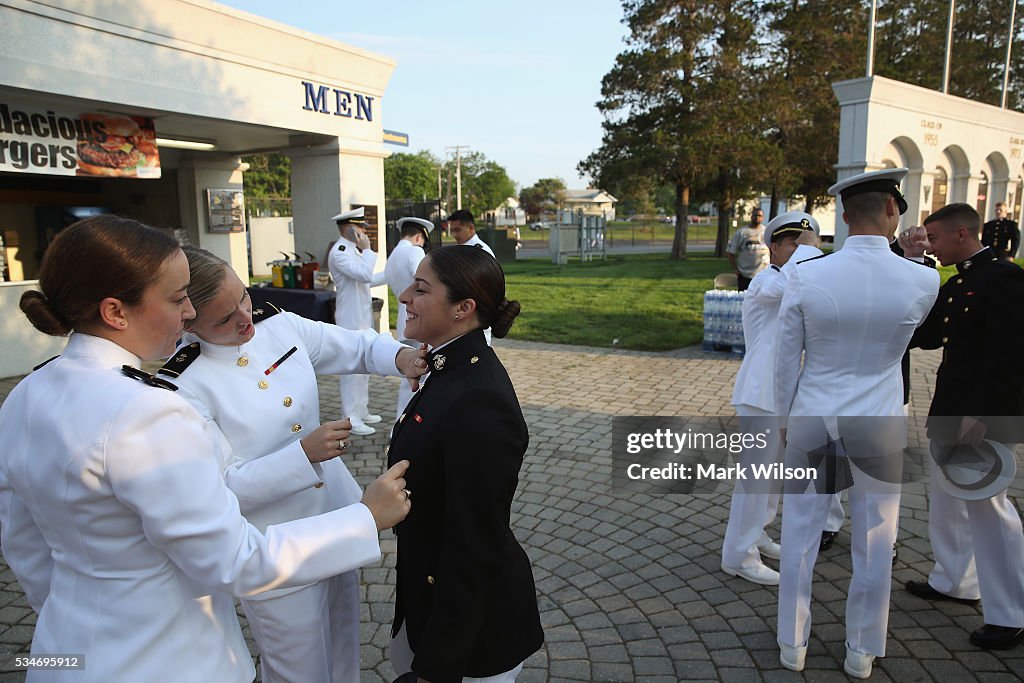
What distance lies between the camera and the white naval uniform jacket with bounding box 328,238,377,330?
759 cm

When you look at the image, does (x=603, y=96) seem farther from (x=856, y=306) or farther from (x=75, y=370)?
(x=75, y=370)

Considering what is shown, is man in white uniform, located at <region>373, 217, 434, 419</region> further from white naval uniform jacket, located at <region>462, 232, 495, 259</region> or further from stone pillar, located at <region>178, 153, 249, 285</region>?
stone pillar, located at <region>178, 153, 249, 285</region>

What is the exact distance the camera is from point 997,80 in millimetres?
30578

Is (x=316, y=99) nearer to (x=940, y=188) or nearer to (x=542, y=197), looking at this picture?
(x=940, y=188)

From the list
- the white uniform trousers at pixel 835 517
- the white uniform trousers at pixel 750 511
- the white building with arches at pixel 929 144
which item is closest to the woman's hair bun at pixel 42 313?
the white uniform trousers at pixel 750 511

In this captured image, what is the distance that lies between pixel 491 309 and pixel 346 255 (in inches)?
228

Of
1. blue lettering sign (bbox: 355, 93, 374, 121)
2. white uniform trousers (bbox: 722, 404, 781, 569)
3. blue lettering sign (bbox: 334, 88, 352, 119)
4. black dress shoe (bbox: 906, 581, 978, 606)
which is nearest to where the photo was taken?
black dress shoe (bbox: 906, 581, 978, 606)

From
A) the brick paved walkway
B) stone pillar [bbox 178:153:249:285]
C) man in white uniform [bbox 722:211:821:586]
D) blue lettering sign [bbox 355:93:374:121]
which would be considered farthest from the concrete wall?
man in white uniform [bbox 722:211:821:586]

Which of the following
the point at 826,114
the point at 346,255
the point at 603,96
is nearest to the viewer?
the point at 346,255

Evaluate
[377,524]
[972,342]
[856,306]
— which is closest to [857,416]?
[856,306]

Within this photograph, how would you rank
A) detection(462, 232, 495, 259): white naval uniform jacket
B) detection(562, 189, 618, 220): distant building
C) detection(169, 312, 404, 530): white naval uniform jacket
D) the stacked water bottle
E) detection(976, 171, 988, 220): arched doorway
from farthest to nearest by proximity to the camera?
detection(562, 189, 618, 220): distant building, detection(976, 171, 988, 220): arched doorway, the stacked water bottle, detection(462, 232, 495, 259): white naval uniform jacket, detection(169, 312, 404, 530): white naval uniform jacket

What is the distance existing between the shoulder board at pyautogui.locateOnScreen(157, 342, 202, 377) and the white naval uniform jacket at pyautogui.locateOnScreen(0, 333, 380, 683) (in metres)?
0.58

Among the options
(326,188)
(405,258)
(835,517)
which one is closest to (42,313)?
(835,517)

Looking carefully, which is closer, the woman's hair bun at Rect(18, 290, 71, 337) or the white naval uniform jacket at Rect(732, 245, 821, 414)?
the woman's hair bun at Rect(18, 290, 71, 337)
